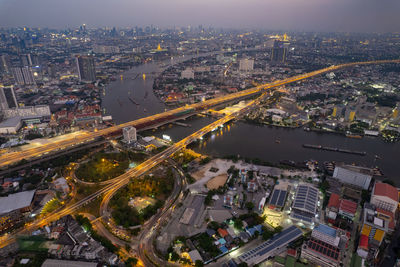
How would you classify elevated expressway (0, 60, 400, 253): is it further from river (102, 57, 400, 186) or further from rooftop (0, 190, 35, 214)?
rooftop (0, 190, 35, 214)

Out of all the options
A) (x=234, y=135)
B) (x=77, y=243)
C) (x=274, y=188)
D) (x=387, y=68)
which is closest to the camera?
(x=77, y=243)

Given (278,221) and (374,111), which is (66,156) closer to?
(278,221)

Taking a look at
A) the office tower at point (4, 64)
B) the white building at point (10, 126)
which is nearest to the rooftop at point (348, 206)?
the white building at point (10, 126)

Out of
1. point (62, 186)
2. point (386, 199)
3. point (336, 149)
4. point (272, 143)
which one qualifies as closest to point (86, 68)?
point (62, 186)

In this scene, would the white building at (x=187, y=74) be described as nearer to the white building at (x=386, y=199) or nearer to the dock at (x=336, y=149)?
the dock at (x=336, y=149)

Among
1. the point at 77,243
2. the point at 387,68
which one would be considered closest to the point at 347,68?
the point at 387,68

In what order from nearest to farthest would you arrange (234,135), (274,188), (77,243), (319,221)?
(77,243)
(319,221)
(274,188)
(234,135)

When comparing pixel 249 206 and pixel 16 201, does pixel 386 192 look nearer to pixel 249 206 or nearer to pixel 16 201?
pixel 249 206
